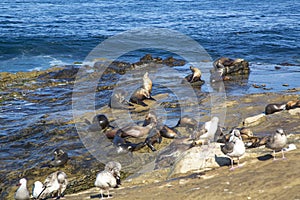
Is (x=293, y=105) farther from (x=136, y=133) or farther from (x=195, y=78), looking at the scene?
(x=195, y=78)

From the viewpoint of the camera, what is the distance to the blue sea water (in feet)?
84.5

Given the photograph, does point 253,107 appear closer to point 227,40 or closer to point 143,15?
point 227,40

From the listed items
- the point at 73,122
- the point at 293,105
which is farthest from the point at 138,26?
the point at 293,105

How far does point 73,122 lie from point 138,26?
24.7 m

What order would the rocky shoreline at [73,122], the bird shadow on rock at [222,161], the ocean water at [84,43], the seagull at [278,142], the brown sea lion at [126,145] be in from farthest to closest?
1. the ocean water at [84,43]
2. the brown sea lion at [126,145]
3. the rocky shoreline at [73,122]
4. the bird shadow on rock at [222,161]
5. the seagull at [278,142]

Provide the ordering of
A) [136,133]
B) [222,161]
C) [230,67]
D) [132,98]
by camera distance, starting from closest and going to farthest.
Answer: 1. [222,161]
2. [136,133]
3. [132,98]
4. [230,67]

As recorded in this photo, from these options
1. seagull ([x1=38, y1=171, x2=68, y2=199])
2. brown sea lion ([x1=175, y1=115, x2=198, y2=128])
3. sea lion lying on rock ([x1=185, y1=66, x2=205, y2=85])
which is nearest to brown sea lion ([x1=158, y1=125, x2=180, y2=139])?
brown sea lion ([x1=175, y1=115, x2=198, y2=128])

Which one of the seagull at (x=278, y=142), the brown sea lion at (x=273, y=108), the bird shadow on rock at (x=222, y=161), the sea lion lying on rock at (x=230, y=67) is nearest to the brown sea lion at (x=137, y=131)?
the brown sea lion at (x=273, y=108)

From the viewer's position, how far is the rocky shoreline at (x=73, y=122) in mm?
8500

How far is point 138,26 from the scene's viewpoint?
36781mm

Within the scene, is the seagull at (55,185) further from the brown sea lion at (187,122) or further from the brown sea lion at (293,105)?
the brown sea lion at (293,105)

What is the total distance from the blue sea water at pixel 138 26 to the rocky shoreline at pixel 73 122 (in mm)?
4314

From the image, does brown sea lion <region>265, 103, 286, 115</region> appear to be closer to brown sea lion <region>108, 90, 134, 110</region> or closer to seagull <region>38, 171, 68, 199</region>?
brown sea lion <region>108, 90, 134, 110</region>

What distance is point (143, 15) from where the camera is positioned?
43.8 metres
